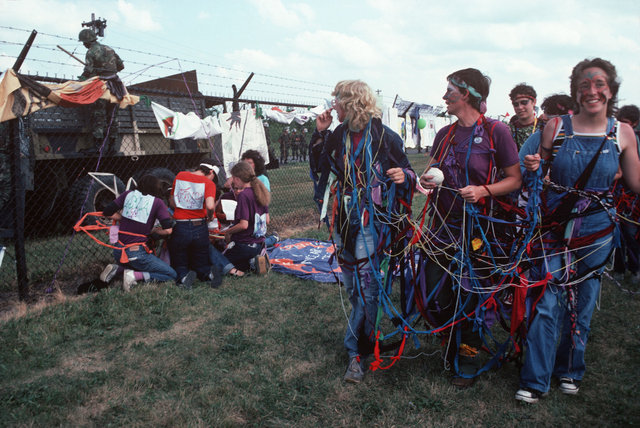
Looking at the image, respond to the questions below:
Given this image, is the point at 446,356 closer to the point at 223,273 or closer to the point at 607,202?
the point at 607,202

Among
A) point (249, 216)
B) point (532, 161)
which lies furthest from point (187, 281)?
point (532, 161)

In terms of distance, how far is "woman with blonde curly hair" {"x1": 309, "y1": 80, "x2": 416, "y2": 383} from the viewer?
272 cm

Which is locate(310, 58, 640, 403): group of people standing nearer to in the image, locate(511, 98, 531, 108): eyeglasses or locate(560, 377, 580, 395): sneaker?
locate(560, 377, 580, 395): sneaker

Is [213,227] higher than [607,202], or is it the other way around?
[607,202]

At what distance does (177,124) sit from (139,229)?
6.80 feet

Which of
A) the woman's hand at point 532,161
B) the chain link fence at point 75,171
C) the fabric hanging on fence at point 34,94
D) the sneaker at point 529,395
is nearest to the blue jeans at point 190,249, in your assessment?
the chain link fence at point 75,171

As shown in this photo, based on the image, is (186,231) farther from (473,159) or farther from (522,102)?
(522,102)

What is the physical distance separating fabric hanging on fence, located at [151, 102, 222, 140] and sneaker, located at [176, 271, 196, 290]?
2.21 meters

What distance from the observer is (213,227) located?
5723 millimetres

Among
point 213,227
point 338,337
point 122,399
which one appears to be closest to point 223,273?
point 213,227

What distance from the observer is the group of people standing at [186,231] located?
460cm

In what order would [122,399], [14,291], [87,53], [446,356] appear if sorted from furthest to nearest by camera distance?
[87,53], [14,291], [446,356], [122,399]

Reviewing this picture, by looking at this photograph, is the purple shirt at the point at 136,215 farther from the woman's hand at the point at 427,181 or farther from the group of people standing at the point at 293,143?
the group of people standing at the point at 293,143

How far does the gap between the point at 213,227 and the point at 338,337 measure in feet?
9.29
